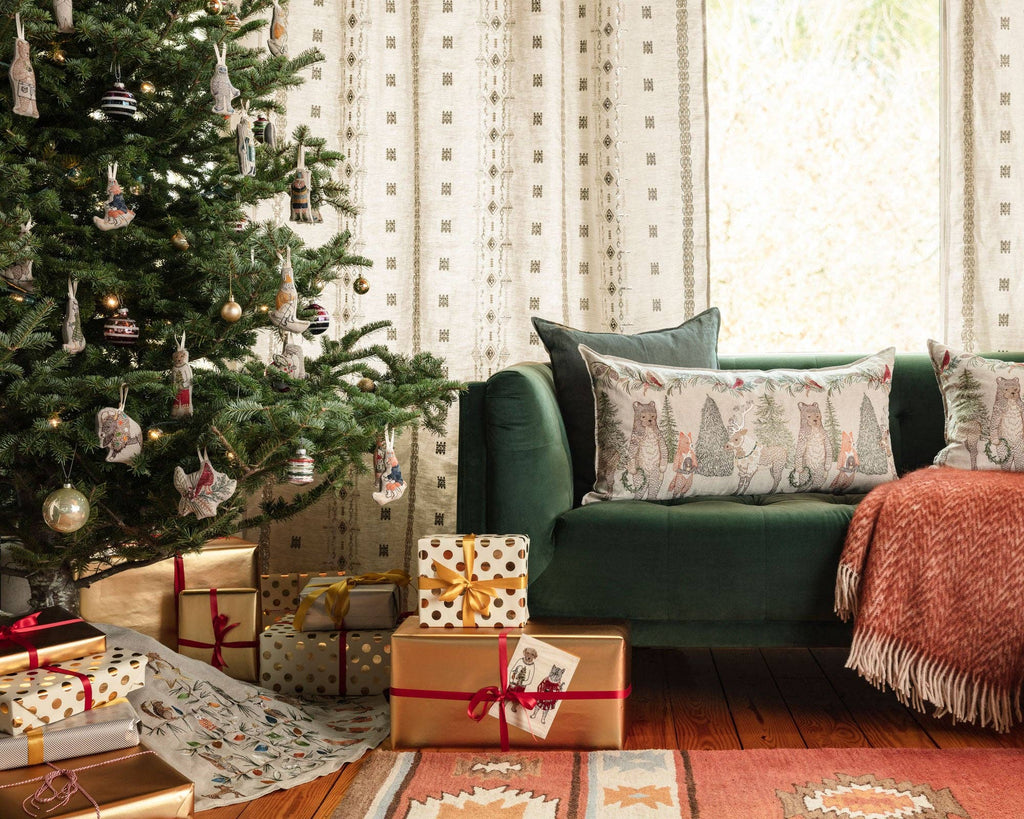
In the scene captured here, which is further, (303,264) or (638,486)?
(638,486)

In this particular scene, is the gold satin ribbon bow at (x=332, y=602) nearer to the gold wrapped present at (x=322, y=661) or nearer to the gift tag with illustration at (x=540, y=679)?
the gold wrapped present at (x=322, y=661)

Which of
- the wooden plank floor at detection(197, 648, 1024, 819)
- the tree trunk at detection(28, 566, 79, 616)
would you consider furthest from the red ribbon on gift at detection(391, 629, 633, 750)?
the tree trunk at detection(28, 566, 79, 616)

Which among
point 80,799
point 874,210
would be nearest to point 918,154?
point 874,210

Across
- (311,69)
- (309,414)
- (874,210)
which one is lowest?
(309,414)

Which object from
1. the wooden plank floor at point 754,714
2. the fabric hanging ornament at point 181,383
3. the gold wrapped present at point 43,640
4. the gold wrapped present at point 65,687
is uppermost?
the fabric hanging ornament at point 181,383

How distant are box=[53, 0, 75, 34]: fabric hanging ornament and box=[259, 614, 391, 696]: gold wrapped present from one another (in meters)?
Result: 1.26

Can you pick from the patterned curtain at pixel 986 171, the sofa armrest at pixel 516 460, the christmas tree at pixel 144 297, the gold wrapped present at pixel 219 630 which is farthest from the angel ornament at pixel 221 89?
the patterned curtain at pixel 986 171

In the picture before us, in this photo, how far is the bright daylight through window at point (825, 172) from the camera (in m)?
3.05

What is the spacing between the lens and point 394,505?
2.98 metres

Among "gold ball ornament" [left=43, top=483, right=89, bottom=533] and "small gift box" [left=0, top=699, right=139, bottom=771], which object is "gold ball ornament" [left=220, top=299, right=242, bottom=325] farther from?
"small gift box" [left=0, top=699, right=139, bottom=771]

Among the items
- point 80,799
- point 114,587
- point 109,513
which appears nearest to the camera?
point 80,799

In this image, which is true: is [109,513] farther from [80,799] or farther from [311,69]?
[311,69]

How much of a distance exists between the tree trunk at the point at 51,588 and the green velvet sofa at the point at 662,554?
822mm

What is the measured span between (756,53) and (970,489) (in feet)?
5.86
